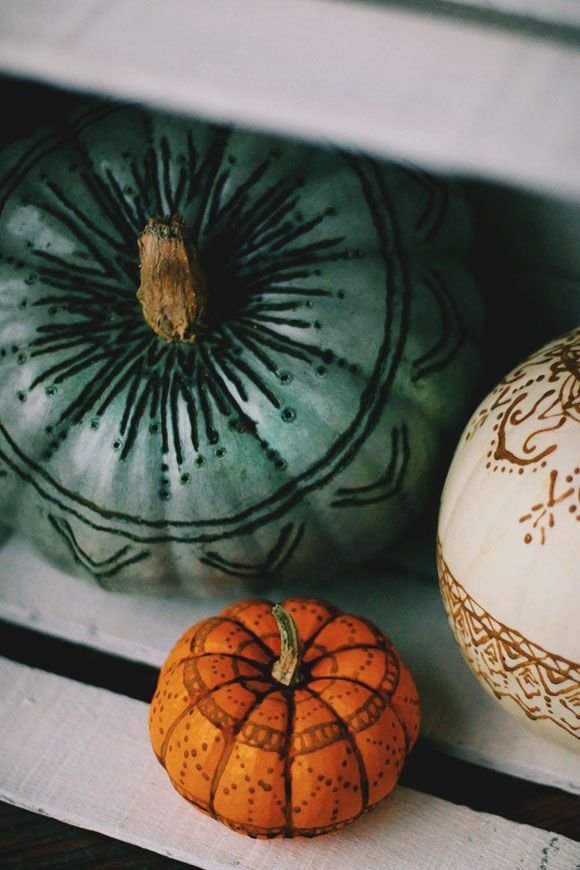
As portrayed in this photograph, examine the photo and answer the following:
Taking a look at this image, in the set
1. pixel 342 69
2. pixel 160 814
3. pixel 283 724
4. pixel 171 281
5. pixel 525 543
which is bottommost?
pixel 160 814

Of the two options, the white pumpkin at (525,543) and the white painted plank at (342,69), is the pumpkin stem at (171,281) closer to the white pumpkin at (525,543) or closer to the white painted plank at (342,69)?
the white pumpkin at (525,543)

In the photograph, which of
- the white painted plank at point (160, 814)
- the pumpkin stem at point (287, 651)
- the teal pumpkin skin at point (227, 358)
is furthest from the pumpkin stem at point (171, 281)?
the white painted plank at point (160, 814)

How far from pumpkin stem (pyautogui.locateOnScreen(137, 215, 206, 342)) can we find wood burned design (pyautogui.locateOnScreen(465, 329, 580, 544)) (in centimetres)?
27

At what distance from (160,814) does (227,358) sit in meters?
0.40

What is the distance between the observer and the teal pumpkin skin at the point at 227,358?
33.1 inches

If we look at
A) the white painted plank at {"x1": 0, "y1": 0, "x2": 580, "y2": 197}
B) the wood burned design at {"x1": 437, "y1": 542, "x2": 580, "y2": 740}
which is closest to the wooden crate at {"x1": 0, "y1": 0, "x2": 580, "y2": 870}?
the white painted plank at {"x1": 0, "y1": 0, "x2": 580, "y2": 197}

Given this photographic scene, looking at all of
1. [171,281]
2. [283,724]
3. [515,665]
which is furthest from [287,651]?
[171,281]

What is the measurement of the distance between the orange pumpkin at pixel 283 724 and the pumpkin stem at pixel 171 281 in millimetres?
264

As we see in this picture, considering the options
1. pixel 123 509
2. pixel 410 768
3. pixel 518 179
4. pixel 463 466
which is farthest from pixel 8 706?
pixel 518 179

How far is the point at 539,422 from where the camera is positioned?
0.74 m

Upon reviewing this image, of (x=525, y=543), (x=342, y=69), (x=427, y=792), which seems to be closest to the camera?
(x=342, y=69)

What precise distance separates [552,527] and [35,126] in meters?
0.66

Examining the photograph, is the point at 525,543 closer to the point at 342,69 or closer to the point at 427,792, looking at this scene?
the point at 427,792

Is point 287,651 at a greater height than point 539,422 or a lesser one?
lesser
